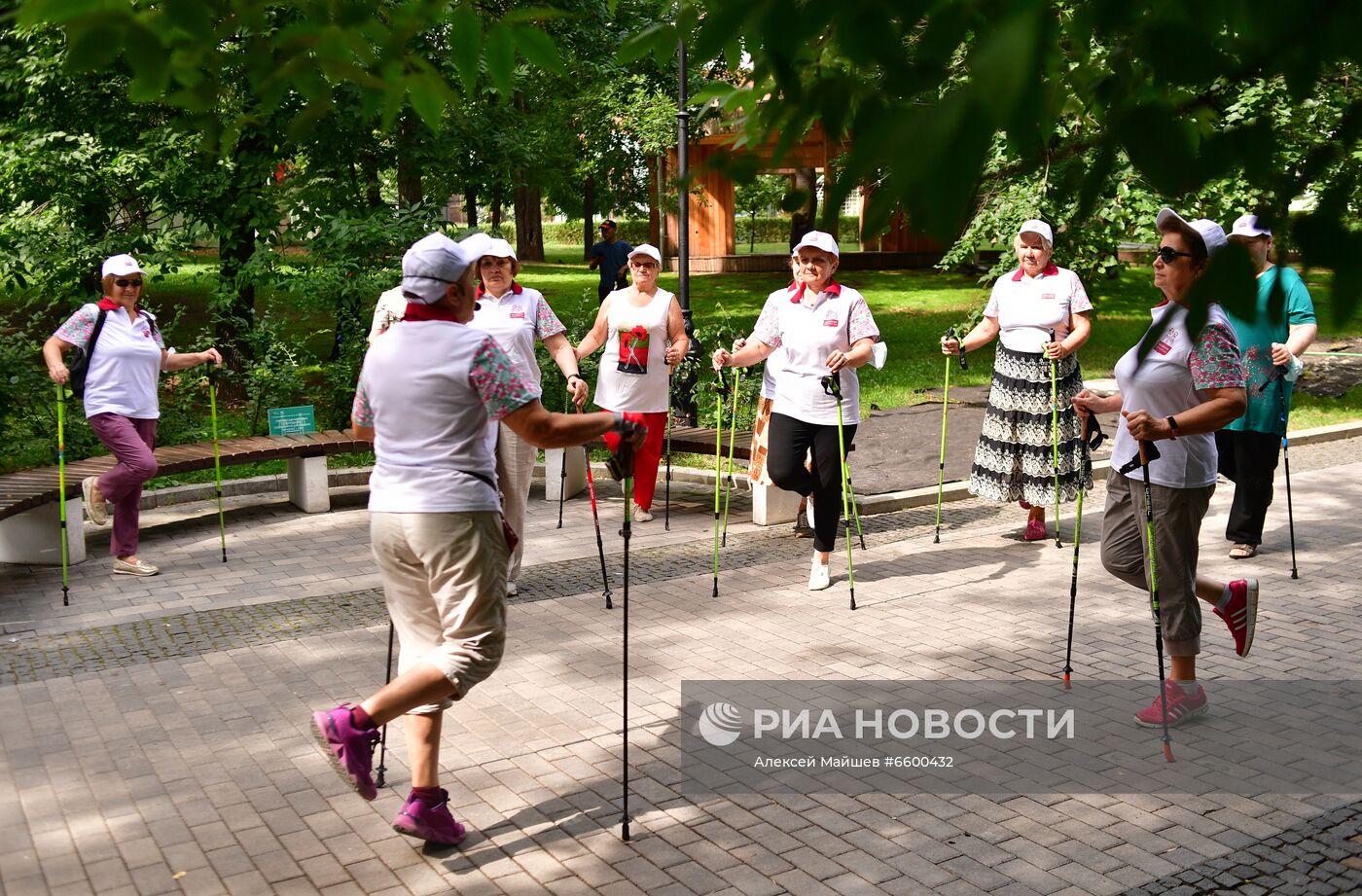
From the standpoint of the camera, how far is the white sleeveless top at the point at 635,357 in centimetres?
965

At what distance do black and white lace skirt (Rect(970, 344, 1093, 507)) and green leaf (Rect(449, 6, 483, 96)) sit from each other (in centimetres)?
616

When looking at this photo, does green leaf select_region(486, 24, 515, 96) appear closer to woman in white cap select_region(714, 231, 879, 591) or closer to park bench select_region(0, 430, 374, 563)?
woman in white cap select_region(714, 231, 879, 591)

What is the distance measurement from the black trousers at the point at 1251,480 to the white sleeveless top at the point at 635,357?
3948 mm

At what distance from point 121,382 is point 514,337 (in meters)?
2.75

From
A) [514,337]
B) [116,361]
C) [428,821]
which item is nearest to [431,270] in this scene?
[428,821]

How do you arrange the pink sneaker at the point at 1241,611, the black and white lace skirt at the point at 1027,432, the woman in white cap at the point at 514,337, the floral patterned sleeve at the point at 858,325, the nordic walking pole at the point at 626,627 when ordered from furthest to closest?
the black and white lace skirt at the point at 1027,432, the floral patterned sleeve at the point at 858,325, the woman in white cap at the point at 514,337, the pink sneaker at the point at 1241,611, the nordic walking pole at the point at 626,627

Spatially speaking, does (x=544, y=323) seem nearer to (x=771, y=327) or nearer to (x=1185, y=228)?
(x=771, y=327)

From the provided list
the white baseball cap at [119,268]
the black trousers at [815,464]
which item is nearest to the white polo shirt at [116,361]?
the white baseball cap at [119,268]

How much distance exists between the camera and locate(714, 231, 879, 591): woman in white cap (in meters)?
8.51

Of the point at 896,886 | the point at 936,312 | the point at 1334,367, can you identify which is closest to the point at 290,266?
the point at 896,886

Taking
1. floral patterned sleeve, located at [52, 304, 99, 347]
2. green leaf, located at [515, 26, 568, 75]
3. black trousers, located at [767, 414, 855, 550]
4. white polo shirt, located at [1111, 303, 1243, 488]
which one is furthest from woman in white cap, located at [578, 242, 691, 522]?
green leaf, located at [515, 26, 568, 75]

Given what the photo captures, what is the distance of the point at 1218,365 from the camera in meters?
5.71

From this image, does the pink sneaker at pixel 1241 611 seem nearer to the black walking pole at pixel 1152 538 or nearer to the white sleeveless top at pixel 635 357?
the black walking pole at pixel 1152 538

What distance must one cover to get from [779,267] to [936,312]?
42.4 ft
